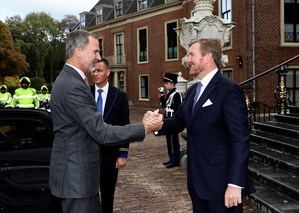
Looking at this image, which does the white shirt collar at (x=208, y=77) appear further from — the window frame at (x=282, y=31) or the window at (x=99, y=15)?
the window at (x=99, y=15)

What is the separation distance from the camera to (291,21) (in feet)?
73.4

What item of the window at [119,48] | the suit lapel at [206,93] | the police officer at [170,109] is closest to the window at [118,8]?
the window at [119,48]

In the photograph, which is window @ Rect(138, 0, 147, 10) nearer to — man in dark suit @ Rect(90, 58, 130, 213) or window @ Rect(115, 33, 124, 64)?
window @ Rect(115, 33, 124, 64)

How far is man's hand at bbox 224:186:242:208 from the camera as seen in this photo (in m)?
3.14

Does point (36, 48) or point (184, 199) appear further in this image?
point (36, 48)

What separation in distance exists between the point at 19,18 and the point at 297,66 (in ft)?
158

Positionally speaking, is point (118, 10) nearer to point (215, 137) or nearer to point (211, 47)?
point (211, 47)

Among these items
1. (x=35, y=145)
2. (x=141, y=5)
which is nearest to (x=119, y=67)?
(x=141, y=5)

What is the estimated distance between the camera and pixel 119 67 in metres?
36.1

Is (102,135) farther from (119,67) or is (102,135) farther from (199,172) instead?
(119,67)

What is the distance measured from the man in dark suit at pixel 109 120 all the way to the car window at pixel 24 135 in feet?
2.26

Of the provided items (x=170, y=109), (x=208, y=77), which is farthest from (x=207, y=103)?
(x=170, y=109)

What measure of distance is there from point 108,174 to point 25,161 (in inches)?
35.6

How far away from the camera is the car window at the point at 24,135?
4.50 meters
